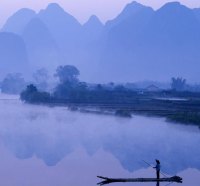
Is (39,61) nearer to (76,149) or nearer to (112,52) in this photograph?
(112,52)

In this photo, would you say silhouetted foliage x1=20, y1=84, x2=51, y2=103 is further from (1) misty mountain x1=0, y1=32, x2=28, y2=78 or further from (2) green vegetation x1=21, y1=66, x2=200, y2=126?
(1) misty mountain x1=0, y1=32, x2=28, y2=78

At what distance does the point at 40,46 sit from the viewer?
453 ft

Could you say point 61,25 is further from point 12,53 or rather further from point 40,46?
point 12,53

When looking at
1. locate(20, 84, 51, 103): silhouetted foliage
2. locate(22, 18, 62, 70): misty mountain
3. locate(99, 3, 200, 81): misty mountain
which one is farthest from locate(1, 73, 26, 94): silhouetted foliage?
locate(22, 18, 62, 70): misty mountain

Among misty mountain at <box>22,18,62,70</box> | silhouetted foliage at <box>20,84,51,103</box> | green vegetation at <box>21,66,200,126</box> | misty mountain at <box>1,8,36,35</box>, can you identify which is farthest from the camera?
misty mountain at <box>1,8,36,35</box>

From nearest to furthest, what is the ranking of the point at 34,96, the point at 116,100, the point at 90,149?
the point at 90,149 → the point at 116,100 → the point at 34,96

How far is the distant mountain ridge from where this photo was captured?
126m

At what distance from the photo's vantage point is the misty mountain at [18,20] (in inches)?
6334

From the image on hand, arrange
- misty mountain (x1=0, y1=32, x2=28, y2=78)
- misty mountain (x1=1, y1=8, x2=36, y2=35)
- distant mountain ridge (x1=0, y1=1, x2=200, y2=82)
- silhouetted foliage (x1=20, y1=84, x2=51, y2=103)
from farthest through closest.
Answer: misty mountain (x1=1, y1=8, x2=36, y2=35)
distant mountain ridge (x1=0, y1=1, x2=200, y2=82)
misty mountain (x1=0, y1=32, x2=28, y2=78)
silhouetted foliage (x1=20, y1=84, x2=51, y2=103)

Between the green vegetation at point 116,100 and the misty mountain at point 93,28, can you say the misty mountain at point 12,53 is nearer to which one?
the misty mountain at point 93,28

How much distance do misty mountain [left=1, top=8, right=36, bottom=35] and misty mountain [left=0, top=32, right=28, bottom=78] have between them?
31244 mm

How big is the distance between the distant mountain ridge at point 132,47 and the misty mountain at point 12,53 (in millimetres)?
2850

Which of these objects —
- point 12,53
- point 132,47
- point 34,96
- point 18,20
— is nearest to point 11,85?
point 34,96

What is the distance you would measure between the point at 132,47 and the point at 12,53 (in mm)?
34415
